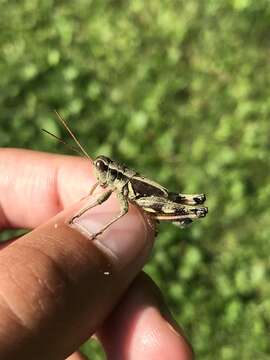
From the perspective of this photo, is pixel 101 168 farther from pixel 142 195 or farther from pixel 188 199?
pixel 188 199

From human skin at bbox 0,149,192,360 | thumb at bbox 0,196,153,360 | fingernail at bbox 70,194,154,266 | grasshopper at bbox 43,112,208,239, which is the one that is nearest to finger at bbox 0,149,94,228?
human skin at bbox 0,149,192,360

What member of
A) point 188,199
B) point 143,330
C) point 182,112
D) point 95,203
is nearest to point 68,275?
point 95,203

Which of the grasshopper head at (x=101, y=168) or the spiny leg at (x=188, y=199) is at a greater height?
the grasshopper head at (x=101, y=168)

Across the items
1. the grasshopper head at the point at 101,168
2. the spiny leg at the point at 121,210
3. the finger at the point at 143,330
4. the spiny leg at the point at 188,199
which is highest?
the grasshopper head at the point at 101,168

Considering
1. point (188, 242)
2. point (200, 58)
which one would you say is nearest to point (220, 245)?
point (188, 242)

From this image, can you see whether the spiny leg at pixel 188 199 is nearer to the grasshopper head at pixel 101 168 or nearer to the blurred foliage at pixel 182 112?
the grasshopper head at pixel 101 168

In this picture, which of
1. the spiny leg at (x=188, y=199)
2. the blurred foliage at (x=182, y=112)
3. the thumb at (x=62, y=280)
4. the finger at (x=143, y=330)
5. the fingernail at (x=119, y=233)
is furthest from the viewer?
the blurred foliage at (x=182, y=112)

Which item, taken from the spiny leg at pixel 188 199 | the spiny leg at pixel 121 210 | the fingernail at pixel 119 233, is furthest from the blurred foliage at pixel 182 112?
the fingernail at pixel 119 233
